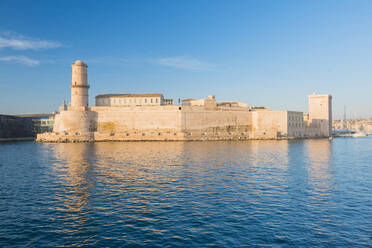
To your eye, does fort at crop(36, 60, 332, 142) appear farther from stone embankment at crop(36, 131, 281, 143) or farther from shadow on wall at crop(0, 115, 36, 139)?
shadow on wall at crop(0, 115, 36, 139)

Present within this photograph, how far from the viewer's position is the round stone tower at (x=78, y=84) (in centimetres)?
4803

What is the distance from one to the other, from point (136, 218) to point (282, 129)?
4915cm

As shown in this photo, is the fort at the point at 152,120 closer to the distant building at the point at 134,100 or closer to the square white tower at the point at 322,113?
the distant building at the point at 134,100

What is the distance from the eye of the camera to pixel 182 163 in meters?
21.4

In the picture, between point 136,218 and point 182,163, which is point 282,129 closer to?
point 182,163

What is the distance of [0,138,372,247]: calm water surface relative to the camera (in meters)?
7.91

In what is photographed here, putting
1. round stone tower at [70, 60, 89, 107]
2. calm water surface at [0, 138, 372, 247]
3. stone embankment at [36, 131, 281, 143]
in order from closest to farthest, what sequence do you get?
1. calm water surface at [0, 138, 372, 247]
2. stone embankment at [36, 131, 281, 143]
3. round stone tower at [70, 60, 89, 107]

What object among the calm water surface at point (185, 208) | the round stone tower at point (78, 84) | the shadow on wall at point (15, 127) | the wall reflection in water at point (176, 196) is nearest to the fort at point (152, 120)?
the round stone tower at point (78, 84)

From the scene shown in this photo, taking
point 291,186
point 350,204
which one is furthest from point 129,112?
point 350,204

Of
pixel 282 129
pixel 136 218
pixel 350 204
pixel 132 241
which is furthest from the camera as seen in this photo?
pixel 282 129

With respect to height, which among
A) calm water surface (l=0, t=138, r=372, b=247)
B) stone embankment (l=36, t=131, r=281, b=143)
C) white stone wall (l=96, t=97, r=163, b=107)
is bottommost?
calm water surface (l=0, t=138, r=372, b=247)

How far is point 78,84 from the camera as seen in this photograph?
48.2 m

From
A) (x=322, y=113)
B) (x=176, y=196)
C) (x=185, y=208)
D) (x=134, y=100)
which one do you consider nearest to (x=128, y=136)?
(x=134, y=100)

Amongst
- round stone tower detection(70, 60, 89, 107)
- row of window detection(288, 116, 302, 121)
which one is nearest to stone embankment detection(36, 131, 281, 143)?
round stone tower detection(70, 60, 89, 107)
